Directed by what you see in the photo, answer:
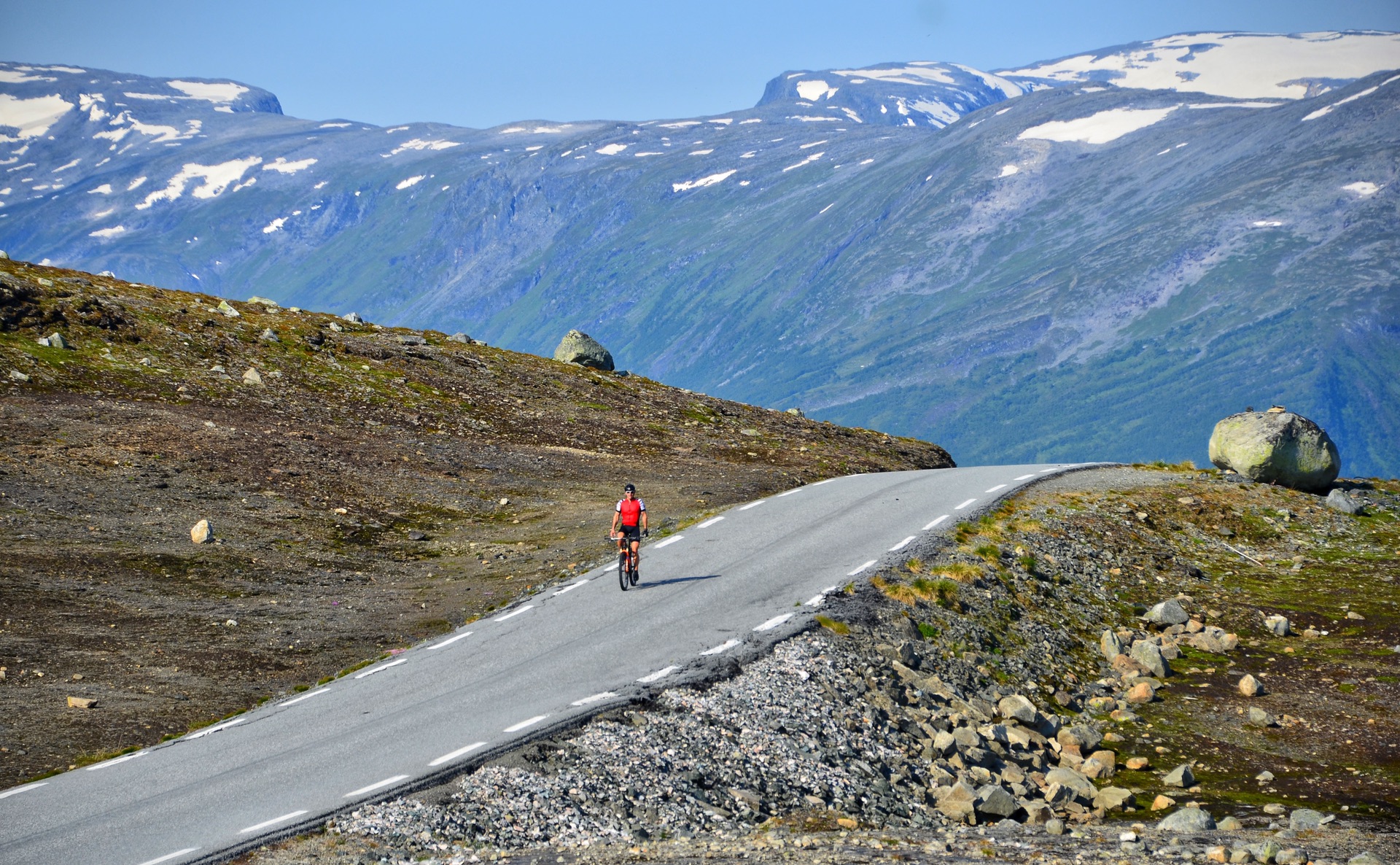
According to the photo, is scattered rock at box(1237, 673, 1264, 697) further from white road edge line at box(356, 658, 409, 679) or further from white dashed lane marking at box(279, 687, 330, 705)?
white dashed lane marking at box(279, 687, 330, 705)

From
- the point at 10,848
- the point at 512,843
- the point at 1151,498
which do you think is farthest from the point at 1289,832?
the point at 1151,498

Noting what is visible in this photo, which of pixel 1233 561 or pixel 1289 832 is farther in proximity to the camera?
pixel 1233 561

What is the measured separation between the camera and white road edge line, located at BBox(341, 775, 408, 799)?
1328 cm

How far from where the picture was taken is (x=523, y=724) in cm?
1534

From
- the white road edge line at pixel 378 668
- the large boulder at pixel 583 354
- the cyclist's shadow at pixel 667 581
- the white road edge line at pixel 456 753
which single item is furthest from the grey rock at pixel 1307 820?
the large boulder at pixel 583 354

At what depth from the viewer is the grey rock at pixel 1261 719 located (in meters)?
19.7

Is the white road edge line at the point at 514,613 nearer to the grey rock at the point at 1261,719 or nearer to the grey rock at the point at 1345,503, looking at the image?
the grey rock at the point at 1261,719

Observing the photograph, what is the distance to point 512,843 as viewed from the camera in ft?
40.9

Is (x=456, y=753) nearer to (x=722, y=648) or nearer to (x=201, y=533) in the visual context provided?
(x=722, y=648)

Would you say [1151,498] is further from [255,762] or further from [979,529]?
[255,762]

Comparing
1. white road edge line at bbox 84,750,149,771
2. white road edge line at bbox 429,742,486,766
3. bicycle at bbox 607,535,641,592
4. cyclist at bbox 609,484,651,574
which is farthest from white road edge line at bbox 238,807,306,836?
cyclist at bbox 609,484,651,574

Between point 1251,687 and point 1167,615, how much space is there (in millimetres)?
3946

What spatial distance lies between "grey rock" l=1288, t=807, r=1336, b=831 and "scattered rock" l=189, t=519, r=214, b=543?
24.4m

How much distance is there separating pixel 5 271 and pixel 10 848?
140ft
